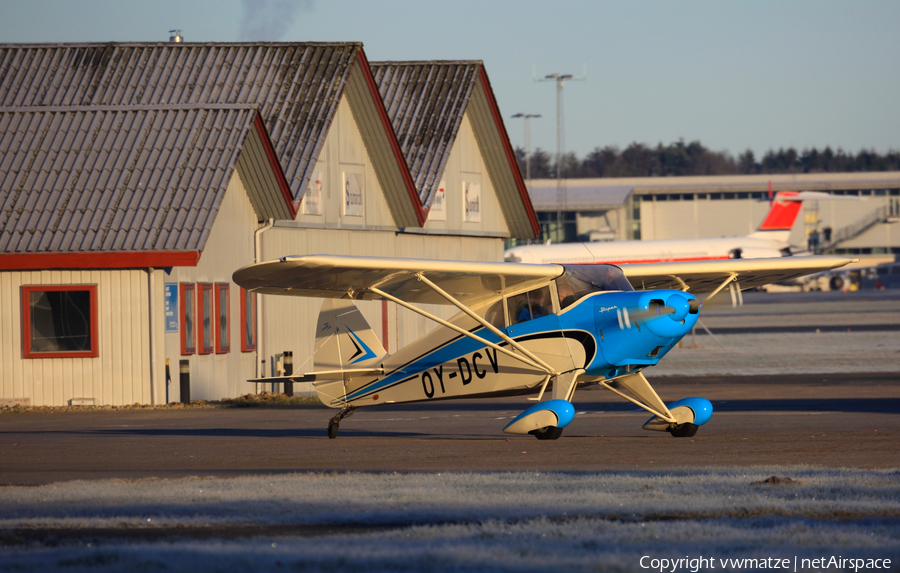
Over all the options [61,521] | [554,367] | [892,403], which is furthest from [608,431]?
[61,521]

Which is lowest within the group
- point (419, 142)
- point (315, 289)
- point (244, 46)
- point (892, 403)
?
point (892, 403)

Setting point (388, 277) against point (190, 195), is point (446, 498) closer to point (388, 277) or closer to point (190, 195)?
point (388, 277)

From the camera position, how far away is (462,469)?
36.2 feet

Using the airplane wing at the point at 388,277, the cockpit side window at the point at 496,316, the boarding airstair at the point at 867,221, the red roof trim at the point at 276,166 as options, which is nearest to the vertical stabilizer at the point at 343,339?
the airplane wing at the point at 388,277

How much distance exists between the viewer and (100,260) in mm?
21312

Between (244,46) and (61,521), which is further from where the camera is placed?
(244,46)

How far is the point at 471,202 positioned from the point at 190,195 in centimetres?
1369

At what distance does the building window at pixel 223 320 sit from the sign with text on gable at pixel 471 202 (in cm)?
1129

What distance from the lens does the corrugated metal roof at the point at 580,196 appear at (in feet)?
405

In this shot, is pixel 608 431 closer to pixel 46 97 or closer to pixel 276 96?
pixel 276 96

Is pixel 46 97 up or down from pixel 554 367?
up

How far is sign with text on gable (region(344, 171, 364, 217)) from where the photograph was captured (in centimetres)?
2830

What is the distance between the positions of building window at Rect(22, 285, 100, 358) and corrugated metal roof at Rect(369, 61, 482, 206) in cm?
1100

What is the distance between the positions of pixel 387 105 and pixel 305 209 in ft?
21.6
